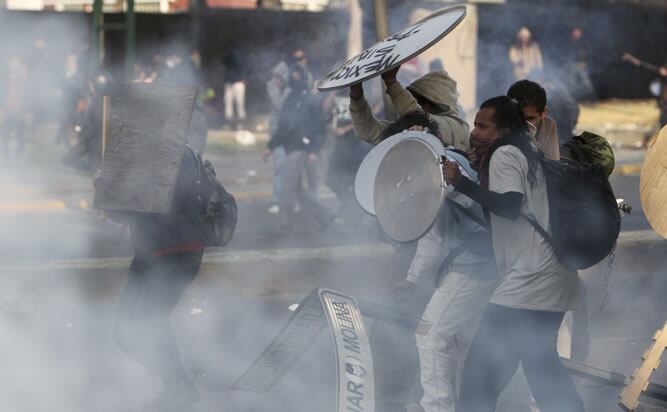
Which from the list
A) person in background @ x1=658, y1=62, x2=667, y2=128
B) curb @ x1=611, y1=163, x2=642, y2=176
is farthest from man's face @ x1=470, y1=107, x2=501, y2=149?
person in background @ x1=658, y1=62, x2=667, y2=128

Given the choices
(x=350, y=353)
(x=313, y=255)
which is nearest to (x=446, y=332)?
(x=350, y=353)

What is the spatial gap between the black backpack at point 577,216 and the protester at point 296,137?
5858 millimetres

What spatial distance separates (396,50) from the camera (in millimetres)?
4293

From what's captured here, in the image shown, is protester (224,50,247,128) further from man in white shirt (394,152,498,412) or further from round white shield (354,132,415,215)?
man in white shirt (394,152,498,412)

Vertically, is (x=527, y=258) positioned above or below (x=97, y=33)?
above

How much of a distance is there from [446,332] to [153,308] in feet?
4.13

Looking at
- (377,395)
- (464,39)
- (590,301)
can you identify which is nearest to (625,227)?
(590,301)

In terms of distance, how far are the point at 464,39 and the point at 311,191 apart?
246 inches

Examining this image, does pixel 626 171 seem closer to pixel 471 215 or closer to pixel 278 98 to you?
pixel 278 98

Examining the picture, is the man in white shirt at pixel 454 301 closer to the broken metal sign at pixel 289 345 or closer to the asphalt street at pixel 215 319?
the broken metal sign at pixel 289 345

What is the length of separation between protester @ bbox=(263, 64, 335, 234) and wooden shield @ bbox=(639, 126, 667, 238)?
541 cm

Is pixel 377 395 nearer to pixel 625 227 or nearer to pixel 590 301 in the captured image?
pixel 590 301

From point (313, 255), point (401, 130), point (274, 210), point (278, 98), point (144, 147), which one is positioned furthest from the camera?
point (274, 210)

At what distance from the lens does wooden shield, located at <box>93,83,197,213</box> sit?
191 inches
